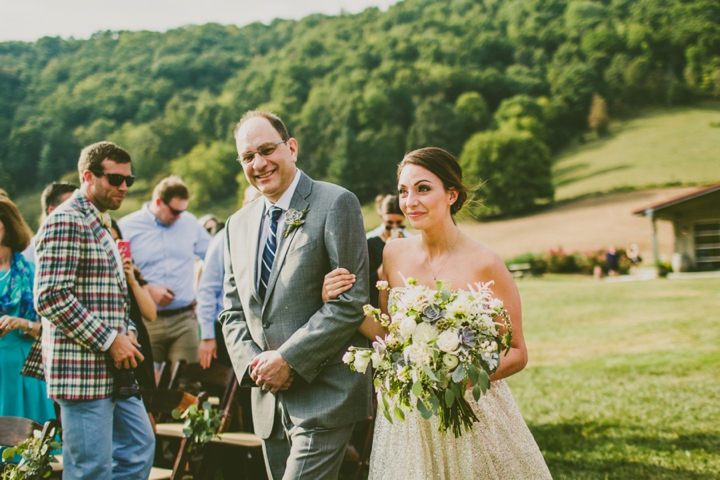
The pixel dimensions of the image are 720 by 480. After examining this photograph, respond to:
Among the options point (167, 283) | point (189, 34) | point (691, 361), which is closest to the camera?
point (167, 283)

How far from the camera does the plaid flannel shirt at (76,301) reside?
3.40 metres

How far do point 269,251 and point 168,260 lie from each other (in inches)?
144

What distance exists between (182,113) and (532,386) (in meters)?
90.1

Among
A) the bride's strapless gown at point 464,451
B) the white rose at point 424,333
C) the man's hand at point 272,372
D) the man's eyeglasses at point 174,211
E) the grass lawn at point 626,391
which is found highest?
the man's eyeglasses at point 174,211

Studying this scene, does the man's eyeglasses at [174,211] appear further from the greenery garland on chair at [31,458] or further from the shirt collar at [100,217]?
the greenery garland on chair at [31,458]

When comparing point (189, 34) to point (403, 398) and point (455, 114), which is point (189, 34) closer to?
point (455, 114)

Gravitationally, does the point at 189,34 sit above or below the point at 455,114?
above

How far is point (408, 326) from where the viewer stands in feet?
8.50

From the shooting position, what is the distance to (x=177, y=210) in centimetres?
646

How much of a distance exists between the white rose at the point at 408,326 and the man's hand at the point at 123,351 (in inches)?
72.5

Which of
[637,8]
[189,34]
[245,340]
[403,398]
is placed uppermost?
[189,34]

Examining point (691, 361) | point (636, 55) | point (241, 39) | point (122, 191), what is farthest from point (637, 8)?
point (122, 191)

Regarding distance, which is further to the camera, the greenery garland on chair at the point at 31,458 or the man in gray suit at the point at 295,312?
the greenery garland on chair at the point at 31,458

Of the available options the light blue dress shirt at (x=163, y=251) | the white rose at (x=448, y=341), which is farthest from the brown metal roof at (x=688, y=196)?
the white rose at (x=448, y=341)
